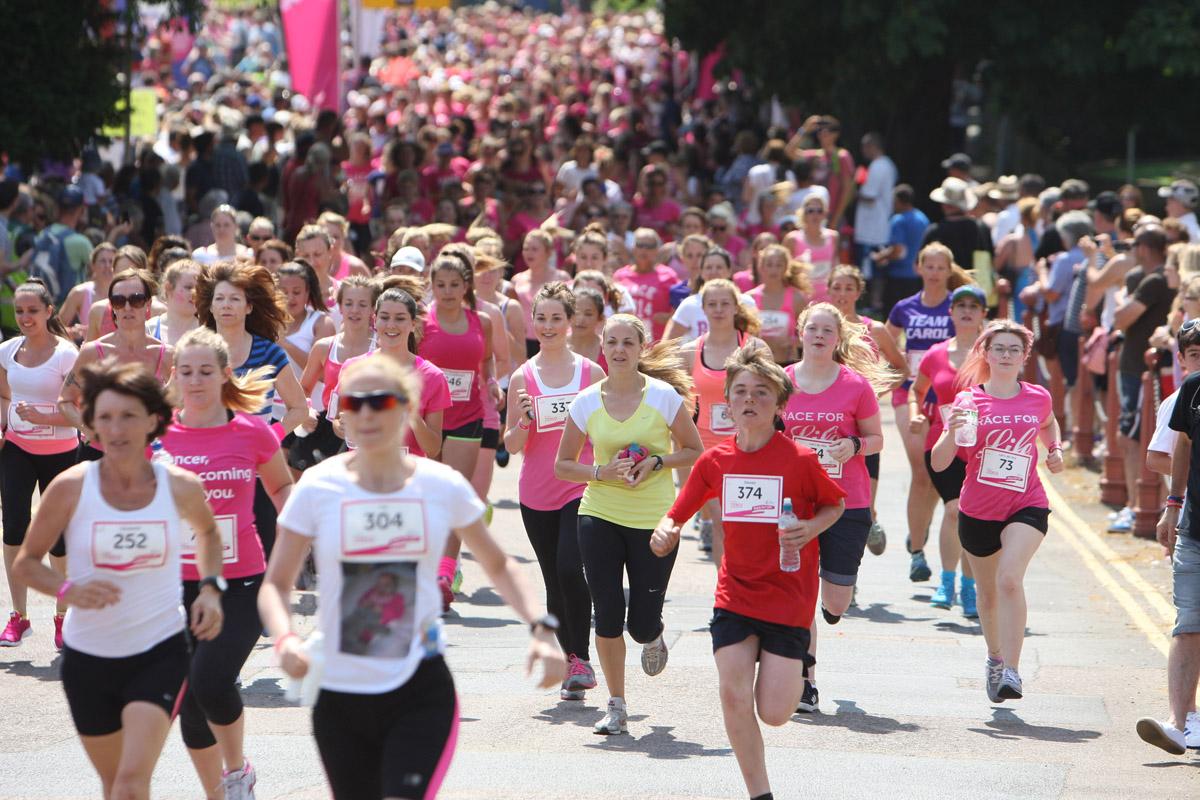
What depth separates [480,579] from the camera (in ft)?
40.0

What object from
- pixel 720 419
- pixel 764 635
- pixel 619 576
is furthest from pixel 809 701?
pixel 720 419

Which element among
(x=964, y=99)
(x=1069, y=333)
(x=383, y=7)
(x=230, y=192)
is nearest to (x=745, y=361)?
(x=1069, y=333)

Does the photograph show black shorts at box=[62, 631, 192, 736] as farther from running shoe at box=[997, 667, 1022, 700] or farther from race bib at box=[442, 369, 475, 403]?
race bib at box=[442, 369, 475, 403]

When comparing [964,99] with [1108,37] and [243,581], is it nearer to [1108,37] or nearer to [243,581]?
[1108,37]

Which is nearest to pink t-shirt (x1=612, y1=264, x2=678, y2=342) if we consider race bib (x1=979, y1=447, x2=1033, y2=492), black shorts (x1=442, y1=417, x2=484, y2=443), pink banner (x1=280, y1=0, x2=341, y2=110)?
black shorts (x1=442, y1=417, x2=484, y2=443)

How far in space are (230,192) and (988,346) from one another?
12147 millimetres

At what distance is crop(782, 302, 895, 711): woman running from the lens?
29.6ft

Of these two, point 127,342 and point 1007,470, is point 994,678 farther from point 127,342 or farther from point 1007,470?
point 127,342

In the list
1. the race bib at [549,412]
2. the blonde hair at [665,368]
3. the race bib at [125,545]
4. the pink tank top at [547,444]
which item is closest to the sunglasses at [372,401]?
the race bib at [125,545]

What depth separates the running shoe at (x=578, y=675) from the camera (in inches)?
350

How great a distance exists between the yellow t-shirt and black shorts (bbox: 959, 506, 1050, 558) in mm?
1629

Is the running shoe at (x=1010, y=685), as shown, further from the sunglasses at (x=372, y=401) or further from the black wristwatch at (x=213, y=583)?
the sunglasses at (x=372, y=401)

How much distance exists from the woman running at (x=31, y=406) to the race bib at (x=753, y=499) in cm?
411

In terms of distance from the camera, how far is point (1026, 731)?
8562 mm
